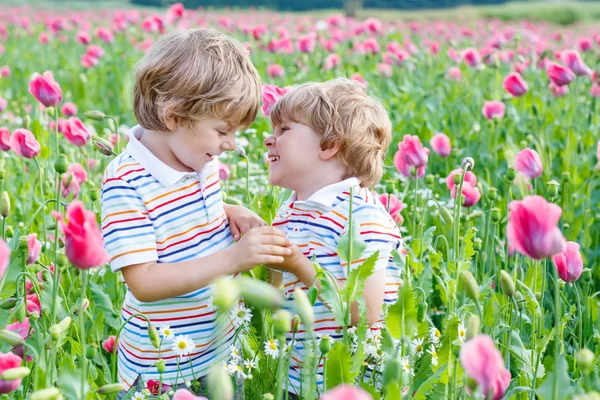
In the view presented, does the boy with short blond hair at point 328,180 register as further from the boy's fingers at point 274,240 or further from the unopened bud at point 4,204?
the unopened bud at point 4,204

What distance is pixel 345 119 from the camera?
1.98 m

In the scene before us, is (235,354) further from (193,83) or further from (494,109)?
(494,109)

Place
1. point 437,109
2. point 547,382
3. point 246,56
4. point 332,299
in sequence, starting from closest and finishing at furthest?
1. point 547,382
2. point 332,299
3. point 246,56
4. point 437,109

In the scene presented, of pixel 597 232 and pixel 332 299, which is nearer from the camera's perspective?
pixel 332 299

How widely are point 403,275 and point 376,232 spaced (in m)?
0.12

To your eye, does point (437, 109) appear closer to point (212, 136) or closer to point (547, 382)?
point (212, 136)

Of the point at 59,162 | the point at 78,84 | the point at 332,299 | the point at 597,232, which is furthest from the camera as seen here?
the point at 78,84

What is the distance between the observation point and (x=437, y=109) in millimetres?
5184

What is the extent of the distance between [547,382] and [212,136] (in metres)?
0.93

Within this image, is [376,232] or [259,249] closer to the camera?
[259,249]

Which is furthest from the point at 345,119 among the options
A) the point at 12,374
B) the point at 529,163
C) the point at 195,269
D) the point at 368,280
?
the point at 12,374

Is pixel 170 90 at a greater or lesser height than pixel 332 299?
greater

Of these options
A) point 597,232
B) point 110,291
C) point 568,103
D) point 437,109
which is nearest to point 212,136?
point 110,291

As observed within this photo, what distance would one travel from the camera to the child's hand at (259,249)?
171cm
